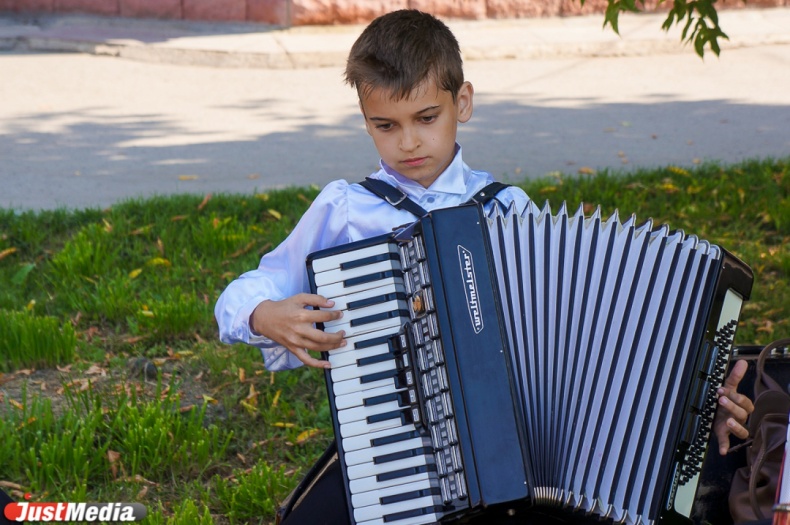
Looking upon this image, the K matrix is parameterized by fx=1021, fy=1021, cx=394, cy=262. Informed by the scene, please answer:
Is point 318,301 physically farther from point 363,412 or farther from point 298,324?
point 363,412

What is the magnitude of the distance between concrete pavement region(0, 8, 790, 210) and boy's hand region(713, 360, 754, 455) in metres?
3.70

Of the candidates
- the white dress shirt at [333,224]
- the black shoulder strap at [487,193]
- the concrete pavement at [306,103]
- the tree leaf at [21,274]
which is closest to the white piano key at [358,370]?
the white dress shirt at [333,224]

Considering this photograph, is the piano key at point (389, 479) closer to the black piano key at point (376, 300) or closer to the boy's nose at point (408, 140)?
the black piano key at point (376, 300)

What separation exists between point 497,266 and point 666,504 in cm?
58

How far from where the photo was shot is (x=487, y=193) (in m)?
2.42

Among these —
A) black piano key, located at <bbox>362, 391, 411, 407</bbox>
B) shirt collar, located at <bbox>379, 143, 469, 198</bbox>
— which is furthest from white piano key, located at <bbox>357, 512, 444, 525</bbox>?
shirt collar, located at <bbox>379, 143, 469, 198</bbox>

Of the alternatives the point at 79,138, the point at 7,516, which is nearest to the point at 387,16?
the point at 7,516

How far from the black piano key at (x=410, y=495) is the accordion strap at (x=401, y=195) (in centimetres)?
67

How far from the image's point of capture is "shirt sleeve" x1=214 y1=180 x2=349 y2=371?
2385 mm

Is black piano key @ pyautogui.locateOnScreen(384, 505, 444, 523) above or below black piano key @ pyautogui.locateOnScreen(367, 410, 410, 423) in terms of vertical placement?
below

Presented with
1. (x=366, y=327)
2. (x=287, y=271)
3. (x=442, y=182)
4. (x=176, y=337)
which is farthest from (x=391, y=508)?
(x=176, y=337)

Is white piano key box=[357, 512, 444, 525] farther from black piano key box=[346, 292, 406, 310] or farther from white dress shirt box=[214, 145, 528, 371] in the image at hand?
white dress shirt box=[214, 145, 528, 371]

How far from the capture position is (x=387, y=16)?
249 cm

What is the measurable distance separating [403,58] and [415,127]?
0.16 meters
